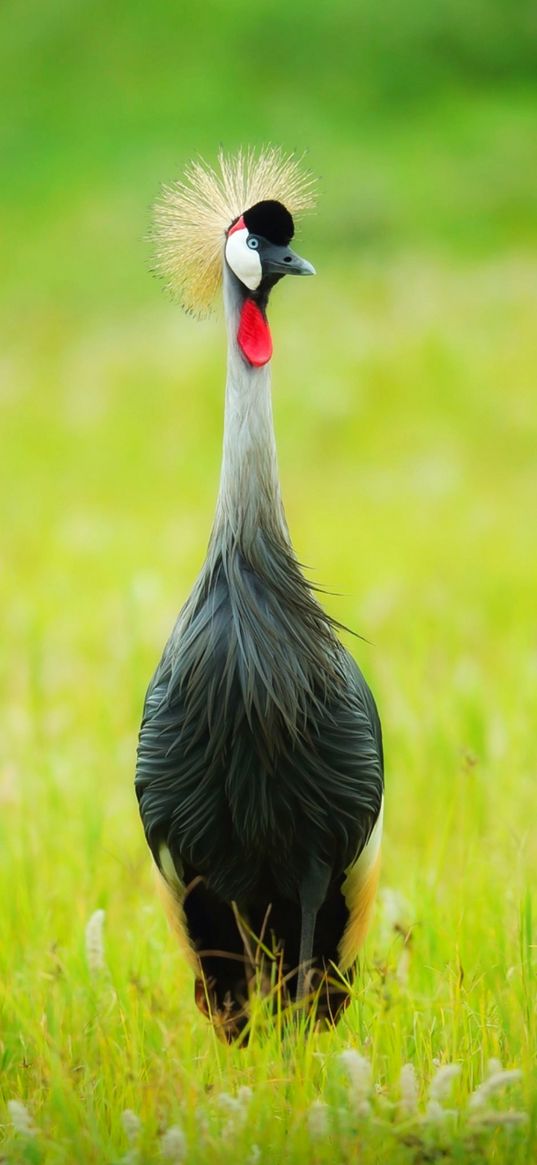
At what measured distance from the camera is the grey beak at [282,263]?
2070 mm

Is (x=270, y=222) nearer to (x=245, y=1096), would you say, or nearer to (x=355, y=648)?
(x=245, y=1096)

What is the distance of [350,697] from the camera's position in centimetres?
226


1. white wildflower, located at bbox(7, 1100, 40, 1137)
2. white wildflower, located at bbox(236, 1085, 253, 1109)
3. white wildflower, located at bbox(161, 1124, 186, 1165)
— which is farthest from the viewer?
white wildflower, located at bbox(236, 1085, 253, 1109)

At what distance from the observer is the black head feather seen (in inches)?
82.6

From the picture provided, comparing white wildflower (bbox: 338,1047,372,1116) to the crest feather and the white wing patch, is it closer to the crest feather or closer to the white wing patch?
the white wing patch

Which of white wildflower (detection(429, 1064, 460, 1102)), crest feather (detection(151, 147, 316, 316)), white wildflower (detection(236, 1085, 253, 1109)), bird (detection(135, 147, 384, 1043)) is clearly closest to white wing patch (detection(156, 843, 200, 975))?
bird (detection(135, 147, 384, 1043))

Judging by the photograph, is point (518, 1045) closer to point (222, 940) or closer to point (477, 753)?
point (222, 940)

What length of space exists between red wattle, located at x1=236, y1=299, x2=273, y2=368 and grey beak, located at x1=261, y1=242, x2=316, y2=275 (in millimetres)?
69

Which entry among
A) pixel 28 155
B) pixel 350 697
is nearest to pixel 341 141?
pixel 28 155

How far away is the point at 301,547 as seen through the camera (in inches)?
268

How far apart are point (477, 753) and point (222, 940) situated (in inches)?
62.5

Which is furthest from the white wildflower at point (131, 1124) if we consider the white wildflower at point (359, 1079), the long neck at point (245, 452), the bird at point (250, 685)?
the long neck at point (245, 452)

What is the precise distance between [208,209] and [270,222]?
211 mm

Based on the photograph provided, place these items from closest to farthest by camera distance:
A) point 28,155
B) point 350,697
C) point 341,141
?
point 350,697 < point 341,141 < point 28,155
